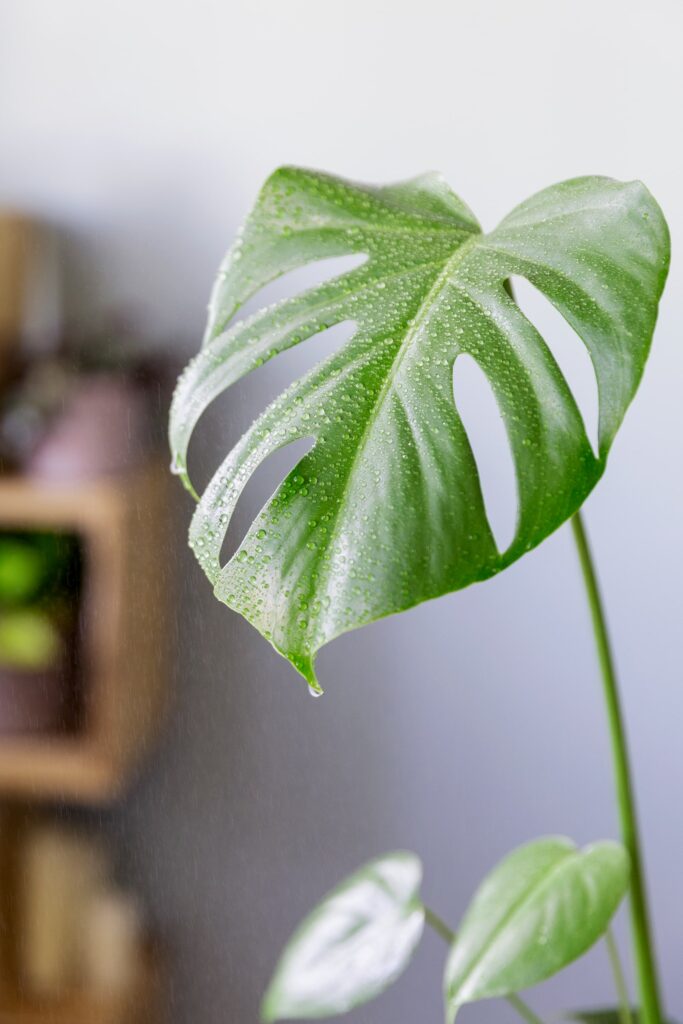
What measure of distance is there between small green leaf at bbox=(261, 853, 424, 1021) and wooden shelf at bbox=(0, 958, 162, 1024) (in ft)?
0.90

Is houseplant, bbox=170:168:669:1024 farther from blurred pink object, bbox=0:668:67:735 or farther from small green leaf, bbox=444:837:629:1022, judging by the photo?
blurred pink object, bbox=0:668:67:735

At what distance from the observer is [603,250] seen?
51cm

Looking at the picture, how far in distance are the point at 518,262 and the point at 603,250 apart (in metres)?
0.04

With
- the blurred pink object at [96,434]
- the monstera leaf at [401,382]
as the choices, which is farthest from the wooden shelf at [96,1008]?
the monstera leaf at [401,382]

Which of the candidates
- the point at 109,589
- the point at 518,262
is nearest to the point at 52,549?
the point at 109,589

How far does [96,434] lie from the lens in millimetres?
968

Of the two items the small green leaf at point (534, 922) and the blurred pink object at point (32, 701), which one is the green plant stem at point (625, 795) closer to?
the small green leaf at point (534, 922)

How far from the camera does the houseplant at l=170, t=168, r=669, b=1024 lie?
42cm

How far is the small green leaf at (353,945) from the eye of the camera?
754 mm

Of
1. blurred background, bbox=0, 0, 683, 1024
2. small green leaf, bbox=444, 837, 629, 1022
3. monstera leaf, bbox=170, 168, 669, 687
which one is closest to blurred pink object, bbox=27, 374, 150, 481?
blurred background, bbox=0, 0, 683, 1024

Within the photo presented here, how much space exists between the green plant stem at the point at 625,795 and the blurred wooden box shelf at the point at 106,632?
417mm

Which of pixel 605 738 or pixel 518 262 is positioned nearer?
pixel 518 262

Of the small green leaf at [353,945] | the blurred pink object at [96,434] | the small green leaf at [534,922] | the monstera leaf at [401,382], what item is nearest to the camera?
the monstera leaf at [401,382]

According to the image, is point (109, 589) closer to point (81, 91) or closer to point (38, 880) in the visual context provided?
point (38, 880)
